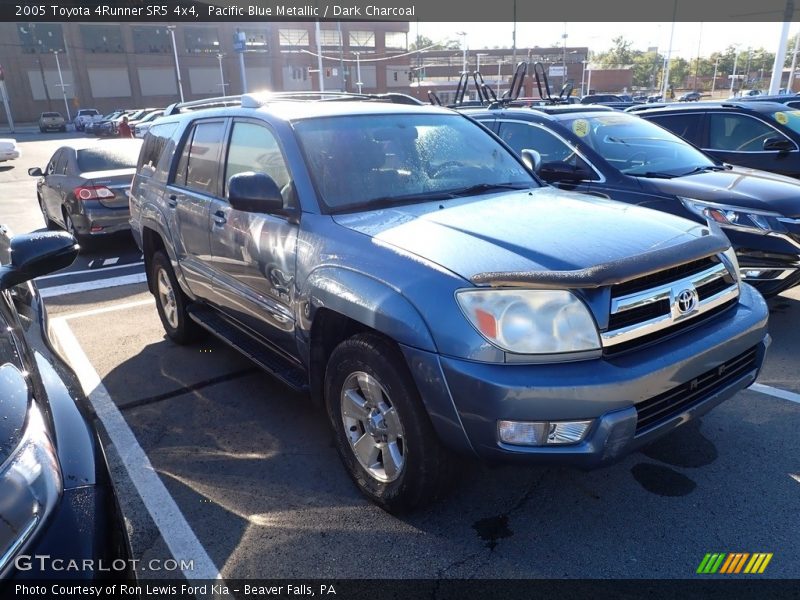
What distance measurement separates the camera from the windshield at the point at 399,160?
3.29 meters

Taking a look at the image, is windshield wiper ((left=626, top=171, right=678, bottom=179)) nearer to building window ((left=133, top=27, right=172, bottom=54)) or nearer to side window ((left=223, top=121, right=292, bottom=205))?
side window ((left=223, top=121, right=292, bottom=205))

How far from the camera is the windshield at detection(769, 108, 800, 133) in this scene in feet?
24.6

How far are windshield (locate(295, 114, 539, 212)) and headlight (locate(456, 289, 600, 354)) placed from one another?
1.13 metres

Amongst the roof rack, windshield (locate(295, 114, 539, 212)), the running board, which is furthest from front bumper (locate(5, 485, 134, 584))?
the roof rack

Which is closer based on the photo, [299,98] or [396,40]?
[299,98]

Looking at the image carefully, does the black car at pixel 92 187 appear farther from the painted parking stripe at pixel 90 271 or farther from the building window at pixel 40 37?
the building window at pixel 40 37

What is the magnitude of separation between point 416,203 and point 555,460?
5.20ft

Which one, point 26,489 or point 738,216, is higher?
point 26,489

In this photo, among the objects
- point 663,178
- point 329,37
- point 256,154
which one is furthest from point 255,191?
Result: point 329,37

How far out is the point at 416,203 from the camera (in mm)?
3281

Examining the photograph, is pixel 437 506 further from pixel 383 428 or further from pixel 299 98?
pixel 299 98

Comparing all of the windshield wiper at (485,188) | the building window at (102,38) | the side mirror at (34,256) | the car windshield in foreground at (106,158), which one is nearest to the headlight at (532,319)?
the windshield wiper at (485,188)

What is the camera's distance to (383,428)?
9.17ft

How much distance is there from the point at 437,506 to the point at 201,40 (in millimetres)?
72895
